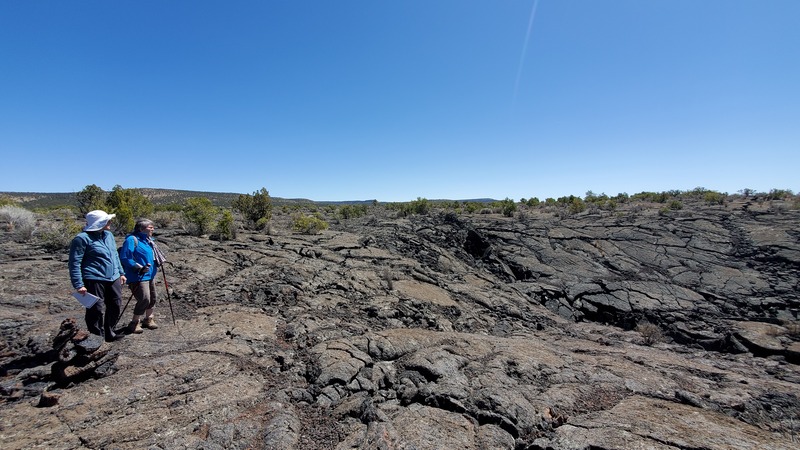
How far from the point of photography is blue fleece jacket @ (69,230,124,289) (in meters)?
4.34

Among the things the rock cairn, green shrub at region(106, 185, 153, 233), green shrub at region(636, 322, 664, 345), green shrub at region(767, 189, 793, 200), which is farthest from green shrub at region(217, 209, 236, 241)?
green shrub at region(767, 189, 793, 200)

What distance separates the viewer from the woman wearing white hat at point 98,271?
14.6 ft

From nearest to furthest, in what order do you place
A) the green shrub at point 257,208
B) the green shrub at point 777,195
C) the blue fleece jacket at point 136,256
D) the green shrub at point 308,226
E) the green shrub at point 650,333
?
the blue fleece jacket at point 136,256
the green shrub at point 650,333
the green shrub at point 308,226
the green shrub at point 257,208
the green shrub at point 777,195

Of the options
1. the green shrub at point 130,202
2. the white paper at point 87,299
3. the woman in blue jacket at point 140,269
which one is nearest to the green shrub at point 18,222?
the green shrub at point 130,202

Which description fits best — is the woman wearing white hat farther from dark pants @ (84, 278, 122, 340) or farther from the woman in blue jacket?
the woman in blue jacket

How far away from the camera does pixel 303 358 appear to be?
519 centimetres

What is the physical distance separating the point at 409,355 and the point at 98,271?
469 centimetres

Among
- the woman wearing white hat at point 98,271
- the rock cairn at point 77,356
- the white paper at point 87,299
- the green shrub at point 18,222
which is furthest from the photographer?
the green shrub at point 18,222

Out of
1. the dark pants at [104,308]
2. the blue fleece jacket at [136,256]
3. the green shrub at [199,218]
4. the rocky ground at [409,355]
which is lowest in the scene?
the rocky ground at [409,355]

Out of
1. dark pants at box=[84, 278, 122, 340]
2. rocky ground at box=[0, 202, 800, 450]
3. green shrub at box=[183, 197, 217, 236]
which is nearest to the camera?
rocky ground at box=[0, 202, 800, 450]

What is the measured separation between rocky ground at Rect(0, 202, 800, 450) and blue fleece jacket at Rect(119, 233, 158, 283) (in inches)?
38.4

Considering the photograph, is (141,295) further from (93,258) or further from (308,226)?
(308,226)

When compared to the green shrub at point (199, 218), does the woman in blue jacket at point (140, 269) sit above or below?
below

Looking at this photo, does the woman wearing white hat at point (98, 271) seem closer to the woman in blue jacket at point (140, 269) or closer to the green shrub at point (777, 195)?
the woman in blue jacket at point (140, 269)
